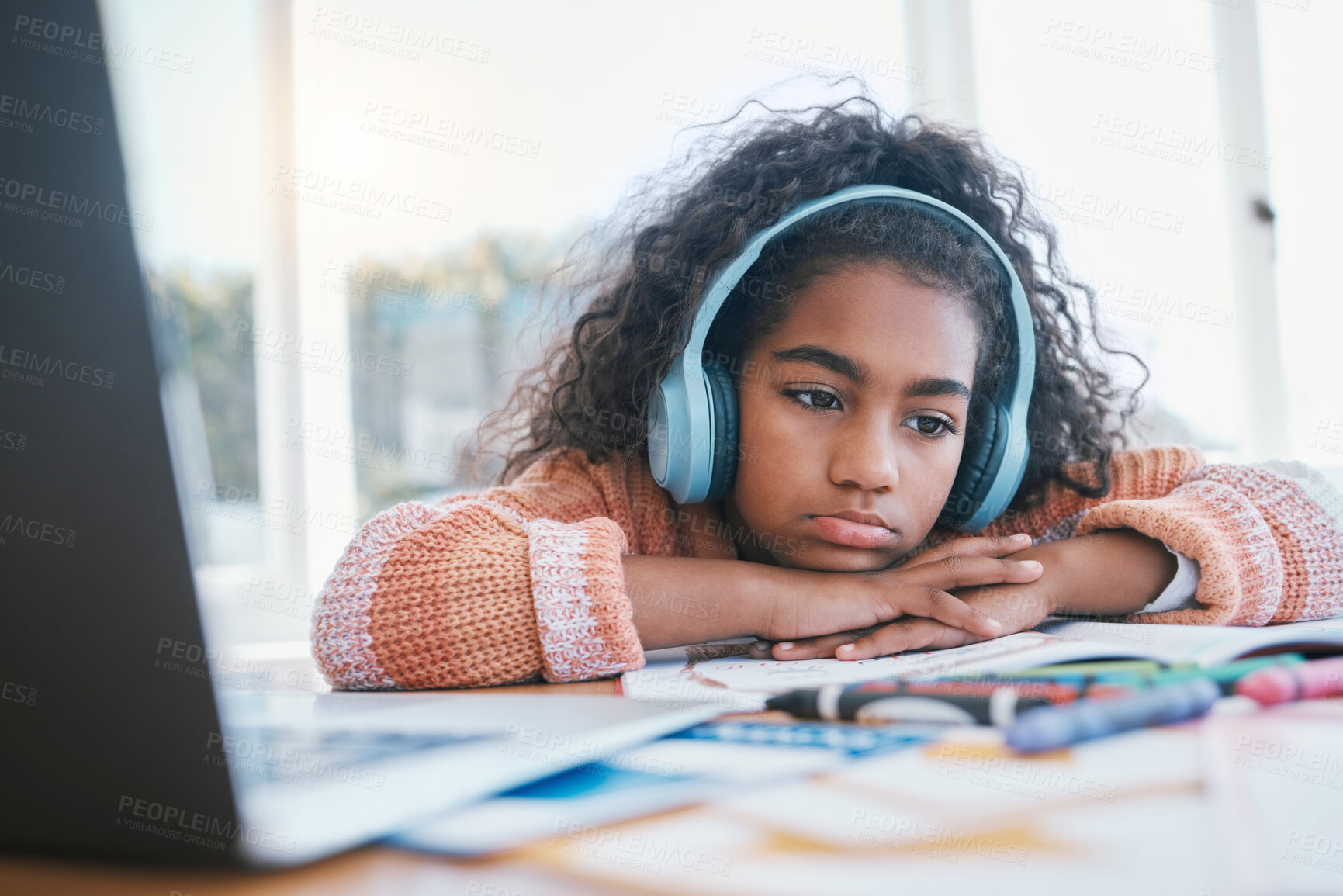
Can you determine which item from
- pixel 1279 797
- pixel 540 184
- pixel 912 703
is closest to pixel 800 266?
pixel 912 703

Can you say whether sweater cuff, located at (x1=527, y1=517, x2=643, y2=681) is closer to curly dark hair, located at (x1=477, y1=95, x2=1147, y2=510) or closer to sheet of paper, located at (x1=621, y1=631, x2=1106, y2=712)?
sheet of paper, located at (x1=621, y1=631, x2=1106, y2=712)

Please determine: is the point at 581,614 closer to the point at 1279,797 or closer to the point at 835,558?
the point at 835,558

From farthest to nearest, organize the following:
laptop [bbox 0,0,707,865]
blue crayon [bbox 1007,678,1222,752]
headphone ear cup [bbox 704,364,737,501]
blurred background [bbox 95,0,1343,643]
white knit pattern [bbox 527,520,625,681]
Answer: blurred background [bbox 95,0,1343,643] → headphone ear cup [bbox 704,364,737,501] → white knit pattern [bbox 527,520,625,681] → blue crayon [bbox 1007,678,1222,752] → laptop [bbox 0,0,707,865]

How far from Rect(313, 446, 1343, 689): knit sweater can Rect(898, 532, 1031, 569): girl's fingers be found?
0.41 feet

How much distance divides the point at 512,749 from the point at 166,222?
250 mm

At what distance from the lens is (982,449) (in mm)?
1011


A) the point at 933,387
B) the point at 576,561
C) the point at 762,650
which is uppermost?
the point at 933,387

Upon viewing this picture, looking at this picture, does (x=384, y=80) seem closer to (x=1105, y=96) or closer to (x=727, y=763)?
(x=1105, y=96)

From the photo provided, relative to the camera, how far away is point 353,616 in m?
0.69

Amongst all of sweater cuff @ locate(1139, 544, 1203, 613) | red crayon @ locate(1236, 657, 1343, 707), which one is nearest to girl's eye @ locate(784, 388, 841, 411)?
sweater cuff @ locate(1139, 544, 1203, 613)

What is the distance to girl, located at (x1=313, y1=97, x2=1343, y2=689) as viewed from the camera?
70cm

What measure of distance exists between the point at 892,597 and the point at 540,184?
7.13ft

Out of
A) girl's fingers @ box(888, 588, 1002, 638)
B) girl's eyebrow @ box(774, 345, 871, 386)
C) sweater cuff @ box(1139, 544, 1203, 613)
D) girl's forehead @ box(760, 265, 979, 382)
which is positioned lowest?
sweater cuff @ box(1139, 544, 1203, 613)

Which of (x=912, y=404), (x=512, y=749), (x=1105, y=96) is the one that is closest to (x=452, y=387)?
(x=1105, y=96)
